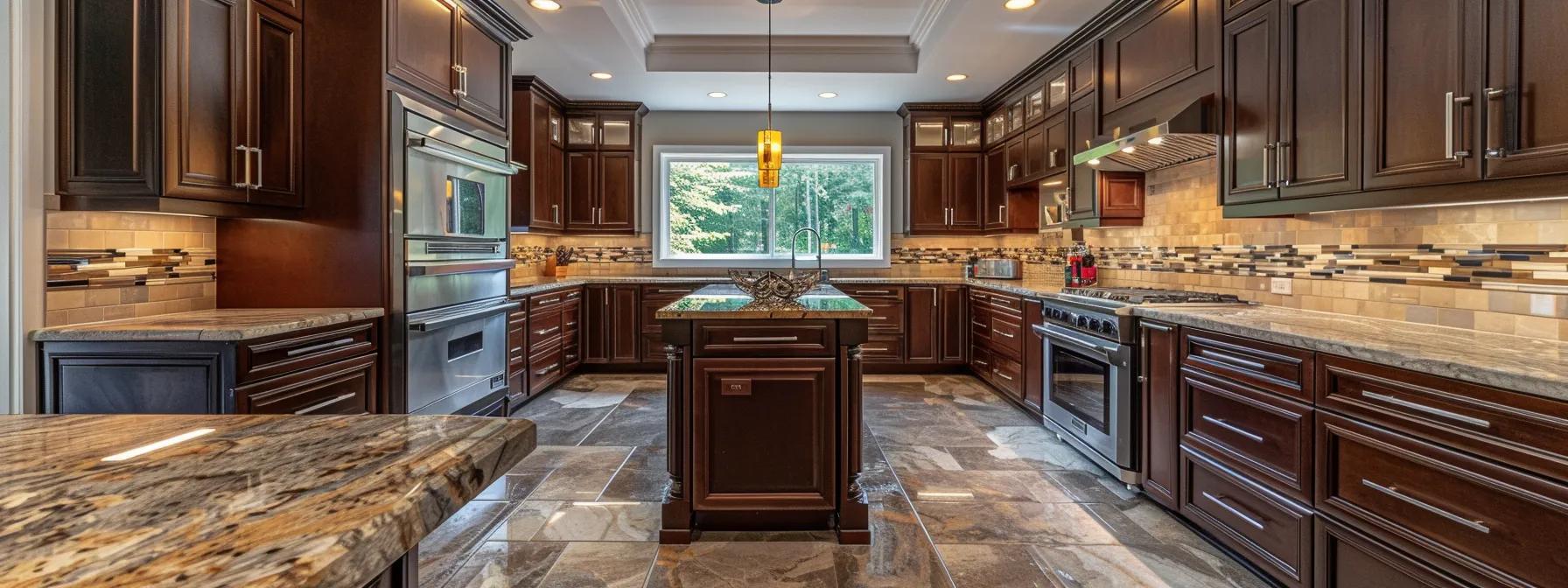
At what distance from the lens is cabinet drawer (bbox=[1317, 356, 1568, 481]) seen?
1.41m

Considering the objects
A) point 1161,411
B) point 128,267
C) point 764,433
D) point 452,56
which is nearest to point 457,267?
point 452,56

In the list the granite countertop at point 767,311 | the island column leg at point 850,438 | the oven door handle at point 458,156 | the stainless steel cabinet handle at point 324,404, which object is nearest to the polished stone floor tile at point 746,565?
the island column leg at point 850,438

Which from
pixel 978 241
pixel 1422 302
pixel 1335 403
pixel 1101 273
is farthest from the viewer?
pixel 978 241

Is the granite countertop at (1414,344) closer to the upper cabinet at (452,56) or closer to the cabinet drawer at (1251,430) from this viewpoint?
the cabinet drawer at (1251,430)

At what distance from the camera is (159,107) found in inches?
86.4

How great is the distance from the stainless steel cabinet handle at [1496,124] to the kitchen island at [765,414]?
5.71 feet

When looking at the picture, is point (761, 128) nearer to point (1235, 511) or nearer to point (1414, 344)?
point (1235, 511)

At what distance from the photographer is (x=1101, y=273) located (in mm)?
4594

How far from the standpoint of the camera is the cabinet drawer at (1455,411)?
4.61 feet

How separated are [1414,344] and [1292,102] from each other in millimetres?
1061

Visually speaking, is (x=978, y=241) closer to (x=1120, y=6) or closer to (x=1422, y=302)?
(x=1120, y=6)

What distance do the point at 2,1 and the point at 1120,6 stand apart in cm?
444

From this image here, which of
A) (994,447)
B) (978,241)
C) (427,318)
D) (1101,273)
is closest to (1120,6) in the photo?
(1101,273)

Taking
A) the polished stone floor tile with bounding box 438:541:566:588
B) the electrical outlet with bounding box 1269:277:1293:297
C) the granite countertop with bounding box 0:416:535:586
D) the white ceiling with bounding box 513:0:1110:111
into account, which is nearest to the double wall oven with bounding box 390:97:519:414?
the polished stone floor tile with bounding box 438:541:566:588
